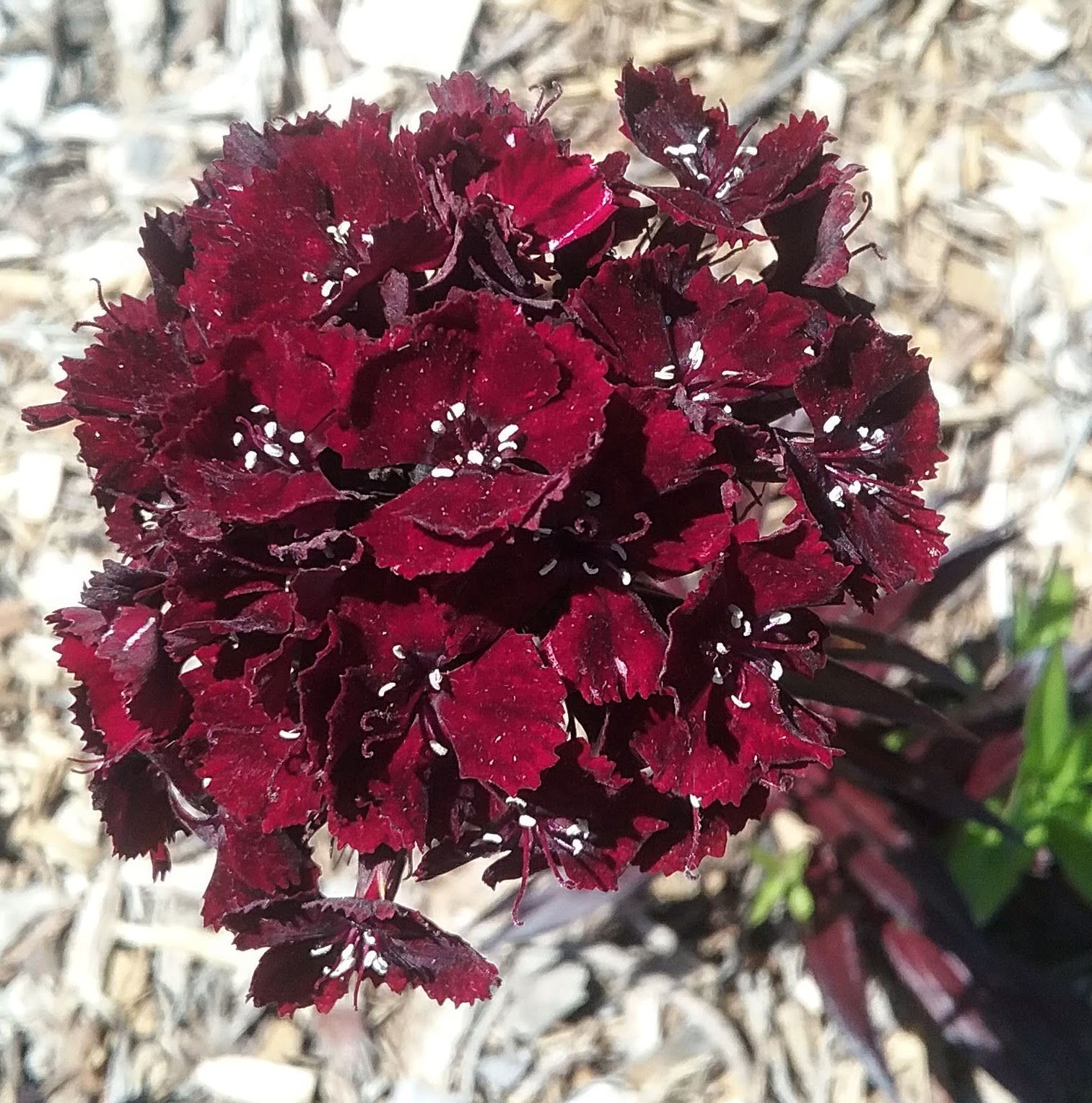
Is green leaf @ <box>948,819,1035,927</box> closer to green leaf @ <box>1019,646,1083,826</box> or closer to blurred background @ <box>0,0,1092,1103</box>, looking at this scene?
green leaf @ <box>1019,646,1083,826</box>

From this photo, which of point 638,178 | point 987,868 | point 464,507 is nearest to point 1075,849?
point 987,868

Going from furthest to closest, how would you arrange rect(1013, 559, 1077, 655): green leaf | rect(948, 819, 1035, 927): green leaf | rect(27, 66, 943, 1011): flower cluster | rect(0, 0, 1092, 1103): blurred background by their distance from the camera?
1. rect(0, 0, 1092, 1103): blurred background
2. rect(1013, 559, 1077, 655): green leaf
3. rect(948, 819, 1035, 927): green leaf
4. rect(27, 66, 943, 1011): flower cluster

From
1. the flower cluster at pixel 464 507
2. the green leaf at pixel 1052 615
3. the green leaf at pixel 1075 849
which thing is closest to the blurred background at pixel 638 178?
the green leaf at pixel 1052 615

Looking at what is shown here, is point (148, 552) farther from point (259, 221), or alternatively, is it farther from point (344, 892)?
point (344, 892)

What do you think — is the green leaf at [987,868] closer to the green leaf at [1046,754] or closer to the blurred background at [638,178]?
the green leaf at [1046,754]

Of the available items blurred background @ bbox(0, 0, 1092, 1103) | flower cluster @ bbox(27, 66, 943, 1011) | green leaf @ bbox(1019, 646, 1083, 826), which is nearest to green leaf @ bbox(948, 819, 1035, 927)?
green leaf @ bbox(1019, 646, 1083, 826)
